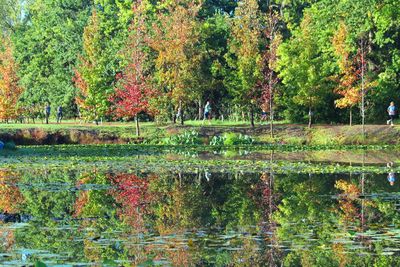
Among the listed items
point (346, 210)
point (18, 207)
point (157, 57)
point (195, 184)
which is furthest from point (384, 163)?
point (157, 57)

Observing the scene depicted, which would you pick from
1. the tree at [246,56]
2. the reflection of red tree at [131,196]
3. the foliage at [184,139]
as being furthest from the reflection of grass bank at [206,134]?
the reflection of red tree at [131,196]

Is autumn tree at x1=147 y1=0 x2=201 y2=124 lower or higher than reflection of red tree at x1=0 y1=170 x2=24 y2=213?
higher

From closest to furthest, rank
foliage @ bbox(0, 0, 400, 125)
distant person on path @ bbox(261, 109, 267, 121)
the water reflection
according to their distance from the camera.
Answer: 1. the water reflection
2. foliage @ bbox(0, 0, 400, 125)
3. distant person on path @ bbox(261, 109, 267, 121)

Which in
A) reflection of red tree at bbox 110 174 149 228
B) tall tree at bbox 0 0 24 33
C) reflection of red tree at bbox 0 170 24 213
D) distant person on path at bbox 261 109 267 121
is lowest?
reflection of red tree at bbox 110 174 149 228

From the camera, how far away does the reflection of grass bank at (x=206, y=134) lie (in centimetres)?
4553

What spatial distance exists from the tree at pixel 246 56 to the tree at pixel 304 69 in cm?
192

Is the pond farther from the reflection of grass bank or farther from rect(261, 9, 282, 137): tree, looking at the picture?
rect(261, 9, 282, 137): tree

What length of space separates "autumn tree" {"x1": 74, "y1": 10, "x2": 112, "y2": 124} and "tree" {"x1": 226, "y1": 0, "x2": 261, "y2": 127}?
8.55 m

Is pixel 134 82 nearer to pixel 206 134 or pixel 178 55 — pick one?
pixel 178 55

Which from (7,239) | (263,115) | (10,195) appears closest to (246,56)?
(263,115)

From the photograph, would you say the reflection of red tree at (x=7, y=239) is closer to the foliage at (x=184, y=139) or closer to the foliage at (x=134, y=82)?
the foliage at (x=184, y=139)

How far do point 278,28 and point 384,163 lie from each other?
2910 cm

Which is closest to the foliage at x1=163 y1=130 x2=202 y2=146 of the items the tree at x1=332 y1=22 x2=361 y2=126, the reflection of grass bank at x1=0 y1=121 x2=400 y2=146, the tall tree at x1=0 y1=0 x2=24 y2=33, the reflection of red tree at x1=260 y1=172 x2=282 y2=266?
the reflection of grass bank at x1=0 y1=121 x2=400 y2=146

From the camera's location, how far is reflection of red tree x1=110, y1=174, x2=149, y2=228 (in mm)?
15258
